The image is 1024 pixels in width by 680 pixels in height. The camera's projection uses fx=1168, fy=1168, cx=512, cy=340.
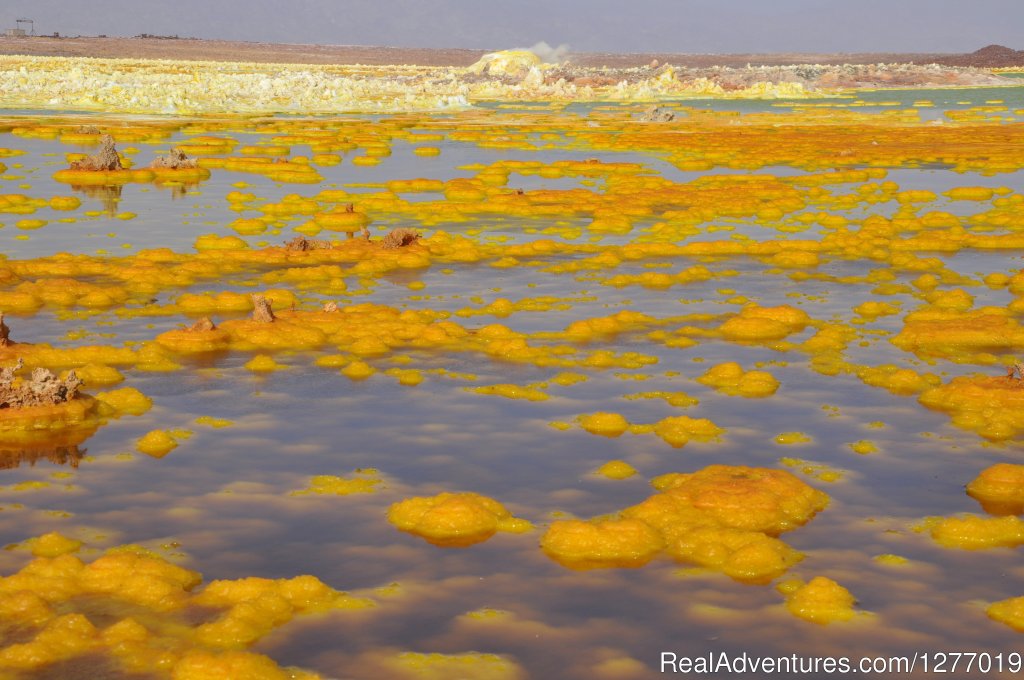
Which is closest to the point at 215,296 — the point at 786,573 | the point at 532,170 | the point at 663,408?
the point at 663,408

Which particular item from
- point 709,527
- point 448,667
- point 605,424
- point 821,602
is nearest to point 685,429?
point 605,424

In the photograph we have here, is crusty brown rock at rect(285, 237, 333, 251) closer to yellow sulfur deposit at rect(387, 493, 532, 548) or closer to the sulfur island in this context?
the sulfur island

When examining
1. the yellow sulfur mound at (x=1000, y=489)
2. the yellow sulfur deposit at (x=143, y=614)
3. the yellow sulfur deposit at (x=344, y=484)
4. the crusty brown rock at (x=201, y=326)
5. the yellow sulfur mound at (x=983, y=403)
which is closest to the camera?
the yellow sulfur deposit at (x=143, y=614)

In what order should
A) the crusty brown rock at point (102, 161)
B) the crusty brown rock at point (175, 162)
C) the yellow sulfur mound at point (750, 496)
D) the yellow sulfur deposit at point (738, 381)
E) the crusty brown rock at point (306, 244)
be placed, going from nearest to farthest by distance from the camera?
the yellow sulfur mound at point (750, 496), the yellow sulfur deposit at point (738, 381), the crusty brown rock at point (306, 244), the crusty brown rock at point (102, 161), the crusty brown rock at point (175, 162)

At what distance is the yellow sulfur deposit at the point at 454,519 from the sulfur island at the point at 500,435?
0.8 inches

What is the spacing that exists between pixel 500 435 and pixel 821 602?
360cm

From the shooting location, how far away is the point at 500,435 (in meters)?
9.58

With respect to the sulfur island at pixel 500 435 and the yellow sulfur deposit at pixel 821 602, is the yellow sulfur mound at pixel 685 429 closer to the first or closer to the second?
the sulfur island at pixel 500 435

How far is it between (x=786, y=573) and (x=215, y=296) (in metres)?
9.58

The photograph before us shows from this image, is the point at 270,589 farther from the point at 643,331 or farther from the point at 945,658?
the point at 643,331

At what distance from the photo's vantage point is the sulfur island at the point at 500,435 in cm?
638

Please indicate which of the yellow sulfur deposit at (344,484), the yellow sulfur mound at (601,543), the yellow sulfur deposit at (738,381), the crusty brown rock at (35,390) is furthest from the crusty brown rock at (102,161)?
the yellow sulfur mound at (601,543)

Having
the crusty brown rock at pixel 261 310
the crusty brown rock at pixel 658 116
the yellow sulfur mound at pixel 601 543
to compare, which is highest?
the crusty brown rock at pixel 658 116

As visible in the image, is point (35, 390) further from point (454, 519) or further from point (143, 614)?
point (454, 519)
